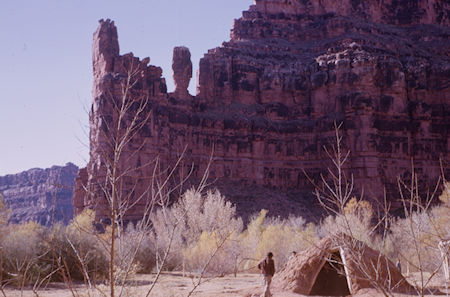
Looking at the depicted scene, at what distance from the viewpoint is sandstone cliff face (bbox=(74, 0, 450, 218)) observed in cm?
6334

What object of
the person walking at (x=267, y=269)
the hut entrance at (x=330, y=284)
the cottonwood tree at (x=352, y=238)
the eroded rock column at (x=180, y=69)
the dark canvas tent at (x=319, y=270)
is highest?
the eroded rock column at (x=180, y=69)

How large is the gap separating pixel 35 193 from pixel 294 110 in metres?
75.9

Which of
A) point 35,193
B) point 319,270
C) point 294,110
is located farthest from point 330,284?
point 35,193

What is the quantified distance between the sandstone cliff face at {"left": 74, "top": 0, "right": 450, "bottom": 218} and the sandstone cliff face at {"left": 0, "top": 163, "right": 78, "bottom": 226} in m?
48.5

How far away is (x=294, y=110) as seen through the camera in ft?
242

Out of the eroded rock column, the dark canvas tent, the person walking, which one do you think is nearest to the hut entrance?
the dark canvas tent

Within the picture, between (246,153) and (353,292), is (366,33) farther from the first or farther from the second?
(353,292)

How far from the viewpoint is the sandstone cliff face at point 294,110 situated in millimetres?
63344

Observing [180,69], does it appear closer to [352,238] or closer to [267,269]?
[267,269]

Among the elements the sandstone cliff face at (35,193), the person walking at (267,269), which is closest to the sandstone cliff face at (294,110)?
the person walking at (267,269)

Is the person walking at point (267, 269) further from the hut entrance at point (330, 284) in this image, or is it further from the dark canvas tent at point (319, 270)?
the hut entrance at point (330, 284)

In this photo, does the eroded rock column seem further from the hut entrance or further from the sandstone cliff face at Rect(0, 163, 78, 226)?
the hut entrance

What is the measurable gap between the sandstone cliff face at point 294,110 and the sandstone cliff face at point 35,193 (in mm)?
48451

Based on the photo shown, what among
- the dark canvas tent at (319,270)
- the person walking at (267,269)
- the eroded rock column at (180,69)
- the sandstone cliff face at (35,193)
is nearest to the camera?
the person walking at (267,269)
